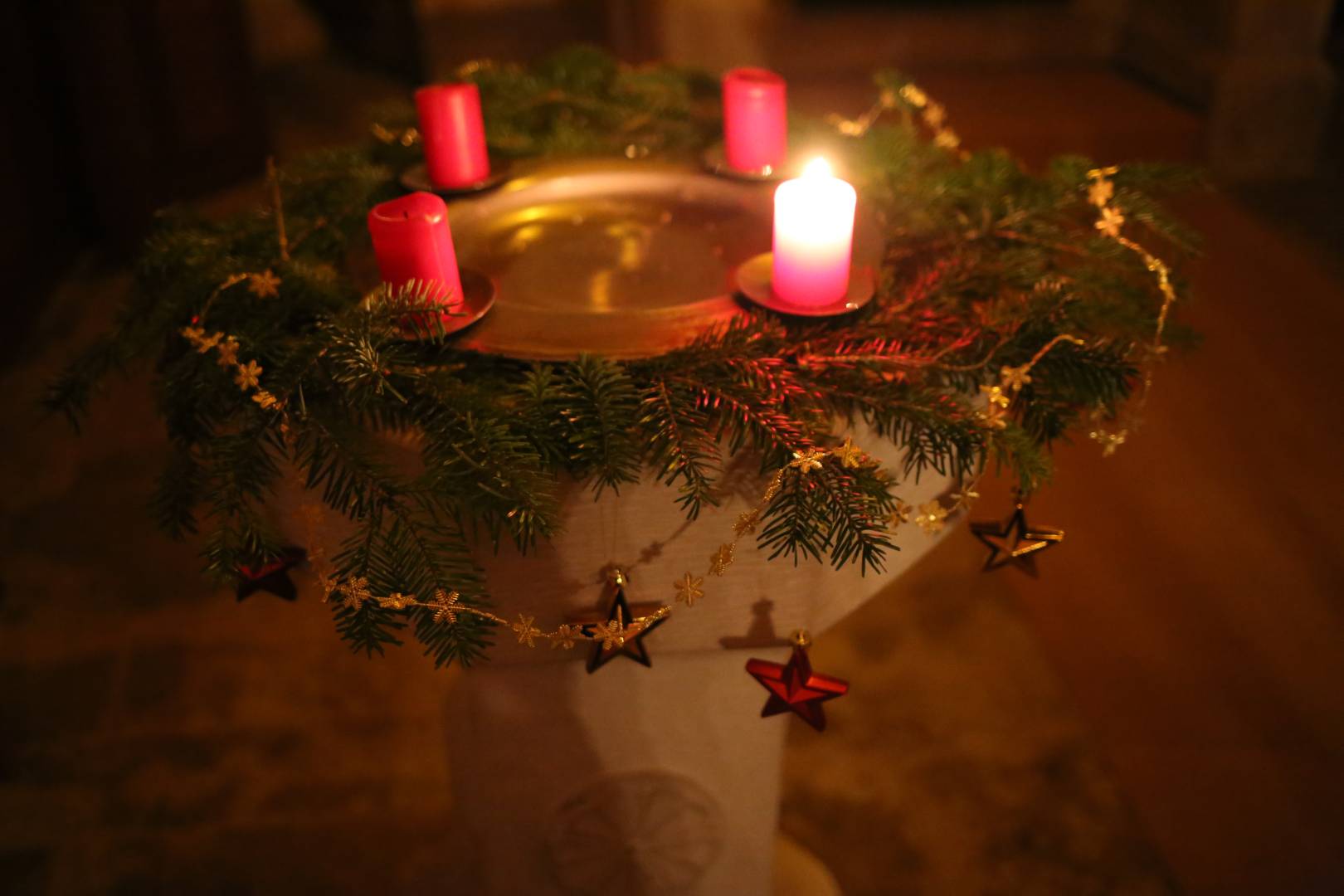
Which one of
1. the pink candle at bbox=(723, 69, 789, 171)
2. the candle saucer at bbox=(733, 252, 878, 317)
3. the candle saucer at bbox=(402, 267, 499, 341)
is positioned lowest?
the candle saucer at bbox=(733, 252, 878, 317)

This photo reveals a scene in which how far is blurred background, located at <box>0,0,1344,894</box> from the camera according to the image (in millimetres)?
1147

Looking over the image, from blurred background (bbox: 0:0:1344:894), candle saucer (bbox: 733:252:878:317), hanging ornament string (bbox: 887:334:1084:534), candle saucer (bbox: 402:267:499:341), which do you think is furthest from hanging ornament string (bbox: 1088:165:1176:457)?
blurred background (bbox: 0:0:1344:894)

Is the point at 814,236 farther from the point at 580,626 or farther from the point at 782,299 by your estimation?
the point at 580,626

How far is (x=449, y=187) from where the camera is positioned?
3.15 ft

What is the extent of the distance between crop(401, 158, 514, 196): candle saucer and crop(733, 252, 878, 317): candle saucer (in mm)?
293

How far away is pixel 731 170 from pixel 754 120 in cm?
5

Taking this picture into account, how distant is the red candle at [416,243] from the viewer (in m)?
0.70

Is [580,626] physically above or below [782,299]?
below

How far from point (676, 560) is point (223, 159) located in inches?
103

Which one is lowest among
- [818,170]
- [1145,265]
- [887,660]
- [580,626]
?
[887,660]

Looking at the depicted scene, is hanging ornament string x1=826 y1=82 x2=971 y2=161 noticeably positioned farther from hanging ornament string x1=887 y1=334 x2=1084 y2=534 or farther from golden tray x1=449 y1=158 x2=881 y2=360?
hanging ornament string x1=887 y1=334 x2=1084 y2=534

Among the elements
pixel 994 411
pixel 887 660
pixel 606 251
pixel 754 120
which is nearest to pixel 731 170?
pixel 754 120

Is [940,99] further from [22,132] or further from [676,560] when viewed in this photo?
[676,560]

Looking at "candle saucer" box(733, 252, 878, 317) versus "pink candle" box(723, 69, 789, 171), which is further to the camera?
"pink candle" box(723, 69, 789, 171)
